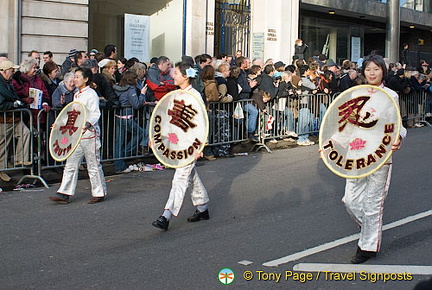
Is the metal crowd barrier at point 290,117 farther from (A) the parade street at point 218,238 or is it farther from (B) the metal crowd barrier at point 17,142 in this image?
(B) the metal crowd barrier at point 17,142

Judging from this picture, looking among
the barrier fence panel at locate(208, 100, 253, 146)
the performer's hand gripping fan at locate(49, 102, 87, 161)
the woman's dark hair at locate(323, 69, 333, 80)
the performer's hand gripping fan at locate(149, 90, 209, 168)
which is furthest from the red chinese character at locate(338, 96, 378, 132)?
the woman's dark hair at locate(323, 69, 333, 80)

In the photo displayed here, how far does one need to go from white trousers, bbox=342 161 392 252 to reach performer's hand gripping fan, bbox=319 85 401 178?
15cm

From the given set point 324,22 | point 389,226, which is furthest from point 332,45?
point 389,226

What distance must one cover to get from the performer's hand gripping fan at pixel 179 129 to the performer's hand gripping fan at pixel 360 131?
1498mm

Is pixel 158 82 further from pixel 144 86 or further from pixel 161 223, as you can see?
pixel 161 223

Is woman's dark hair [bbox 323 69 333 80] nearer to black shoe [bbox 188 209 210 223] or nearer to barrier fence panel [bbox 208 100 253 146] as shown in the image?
barrier fence panel [bbox 208 100 253 146]

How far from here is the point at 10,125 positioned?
33.0 ft

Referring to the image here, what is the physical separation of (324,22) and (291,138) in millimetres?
15288

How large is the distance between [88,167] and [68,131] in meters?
0.55

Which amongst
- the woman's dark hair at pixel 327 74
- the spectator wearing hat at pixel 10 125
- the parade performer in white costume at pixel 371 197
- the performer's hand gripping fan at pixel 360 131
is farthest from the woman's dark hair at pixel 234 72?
the parade performer in white costume at pixel 371 197

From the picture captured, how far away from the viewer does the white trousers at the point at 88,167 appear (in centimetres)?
880

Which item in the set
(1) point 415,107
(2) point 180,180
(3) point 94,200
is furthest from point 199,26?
(2) point 180,180

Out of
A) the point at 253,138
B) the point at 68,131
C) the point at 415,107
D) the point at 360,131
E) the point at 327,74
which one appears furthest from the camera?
the point at 415,107

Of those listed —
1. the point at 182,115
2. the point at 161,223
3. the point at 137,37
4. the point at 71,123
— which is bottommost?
the point at 161,223
